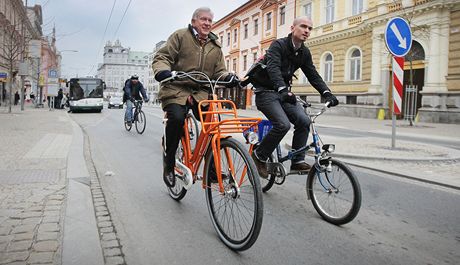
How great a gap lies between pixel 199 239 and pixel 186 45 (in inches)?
76.4

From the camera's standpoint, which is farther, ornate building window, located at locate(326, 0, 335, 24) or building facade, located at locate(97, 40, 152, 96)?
building facade, located at locate(97, 40, 152, 96)

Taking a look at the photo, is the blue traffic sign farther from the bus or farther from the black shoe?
the bus

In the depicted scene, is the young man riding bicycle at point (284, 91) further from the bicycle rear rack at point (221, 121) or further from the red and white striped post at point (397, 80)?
the red and white striped post at point (397, 80)

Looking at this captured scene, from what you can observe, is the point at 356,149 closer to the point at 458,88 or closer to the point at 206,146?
the point at 206,146

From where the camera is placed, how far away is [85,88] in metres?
28.9

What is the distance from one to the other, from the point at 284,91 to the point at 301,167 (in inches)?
31.9

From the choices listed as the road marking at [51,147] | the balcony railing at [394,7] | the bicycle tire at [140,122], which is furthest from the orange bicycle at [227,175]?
the balcony railing at [394,7]

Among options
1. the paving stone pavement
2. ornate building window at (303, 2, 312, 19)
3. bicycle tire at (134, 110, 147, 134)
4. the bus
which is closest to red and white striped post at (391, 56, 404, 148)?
the paving stone pavement

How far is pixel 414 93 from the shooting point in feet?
75.8

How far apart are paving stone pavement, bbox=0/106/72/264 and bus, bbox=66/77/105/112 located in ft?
69.7

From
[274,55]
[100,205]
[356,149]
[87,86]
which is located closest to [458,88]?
[356,149]

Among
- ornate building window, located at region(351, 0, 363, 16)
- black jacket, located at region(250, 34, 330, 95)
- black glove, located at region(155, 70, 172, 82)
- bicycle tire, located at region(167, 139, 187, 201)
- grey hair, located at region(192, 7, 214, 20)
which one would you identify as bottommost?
bicycle tire, located at region(167, 139, 187, 201)

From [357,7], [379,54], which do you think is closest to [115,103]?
[357,7]

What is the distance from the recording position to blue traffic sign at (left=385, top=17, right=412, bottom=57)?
28.2 ft
